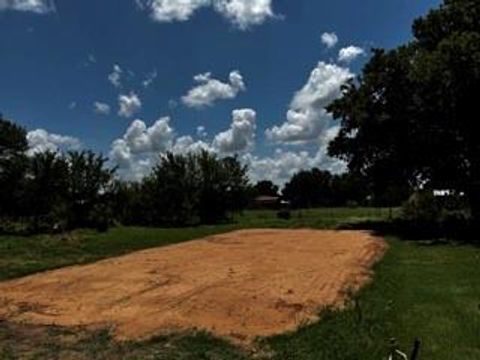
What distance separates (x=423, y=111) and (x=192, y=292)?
27.5m

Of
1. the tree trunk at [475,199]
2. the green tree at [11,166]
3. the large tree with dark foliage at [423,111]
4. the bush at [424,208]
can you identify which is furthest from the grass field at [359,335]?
the green tree at [11,166]

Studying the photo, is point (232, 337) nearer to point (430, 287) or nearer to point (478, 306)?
point (478, 306)

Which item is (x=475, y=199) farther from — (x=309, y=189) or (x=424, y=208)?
(x=309, y=189)

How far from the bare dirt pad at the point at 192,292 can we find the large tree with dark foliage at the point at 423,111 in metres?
12.7

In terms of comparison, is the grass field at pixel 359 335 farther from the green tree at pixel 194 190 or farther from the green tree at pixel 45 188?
the green tree at pixel 194 190

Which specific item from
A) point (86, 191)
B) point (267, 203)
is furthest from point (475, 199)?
point (267, 203)

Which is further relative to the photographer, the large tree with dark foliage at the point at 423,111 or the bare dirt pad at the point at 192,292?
the large tree with dark foliage at the point at 423,111

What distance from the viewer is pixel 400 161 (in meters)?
45.2

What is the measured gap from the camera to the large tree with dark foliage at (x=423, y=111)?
1416 inches

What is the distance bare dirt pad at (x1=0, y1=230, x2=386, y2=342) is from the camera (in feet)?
42.0

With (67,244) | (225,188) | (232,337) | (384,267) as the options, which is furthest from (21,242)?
(225,188)

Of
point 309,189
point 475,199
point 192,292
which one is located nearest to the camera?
point 192,292

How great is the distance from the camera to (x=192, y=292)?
16516 millimetres

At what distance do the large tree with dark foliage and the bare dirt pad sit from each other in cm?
1270
